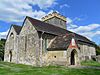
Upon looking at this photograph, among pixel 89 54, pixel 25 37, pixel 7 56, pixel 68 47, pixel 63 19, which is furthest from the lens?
pixel 63 19

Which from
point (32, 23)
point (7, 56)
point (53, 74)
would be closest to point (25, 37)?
point (32, 23)

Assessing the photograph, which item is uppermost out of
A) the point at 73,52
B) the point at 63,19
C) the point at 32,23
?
the point at 63,19

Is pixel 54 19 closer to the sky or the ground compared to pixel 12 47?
closer to the sky

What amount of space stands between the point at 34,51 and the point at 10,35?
10569 millimetres

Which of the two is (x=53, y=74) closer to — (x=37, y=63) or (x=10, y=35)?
(x=37, y=63)

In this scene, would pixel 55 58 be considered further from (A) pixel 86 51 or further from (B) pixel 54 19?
(B) pixel 54 19

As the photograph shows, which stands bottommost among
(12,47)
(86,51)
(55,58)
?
(55,58)

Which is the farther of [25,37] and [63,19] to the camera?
[63,19]

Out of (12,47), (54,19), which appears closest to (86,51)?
(54,19)

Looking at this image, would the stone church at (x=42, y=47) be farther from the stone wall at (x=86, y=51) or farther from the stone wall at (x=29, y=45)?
the stone wall at (x=86, y=51)

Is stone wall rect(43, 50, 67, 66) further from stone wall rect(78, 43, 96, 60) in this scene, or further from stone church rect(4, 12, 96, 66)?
stone wall rect(78, 43, 96, 60)

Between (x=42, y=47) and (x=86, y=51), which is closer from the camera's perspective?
(x=42, y=47)

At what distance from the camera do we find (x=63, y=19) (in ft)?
156

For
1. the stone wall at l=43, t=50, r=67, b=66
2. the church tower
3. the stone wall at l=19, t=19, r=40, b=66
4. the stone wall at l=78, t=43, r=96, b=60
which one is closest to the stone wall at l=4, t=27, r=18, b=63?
the stone wall at l=19, t=19, r=40, b=66
